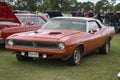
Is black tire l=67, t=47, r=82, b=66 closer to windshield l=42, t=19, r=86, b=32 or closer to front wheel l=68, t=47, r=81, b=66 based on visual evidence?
front wheel l=68, t=47, r=81, b=66

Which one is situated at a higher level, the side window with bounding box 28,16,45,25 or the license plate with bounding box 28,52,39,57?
the side window with bounding box 28,16,45,25

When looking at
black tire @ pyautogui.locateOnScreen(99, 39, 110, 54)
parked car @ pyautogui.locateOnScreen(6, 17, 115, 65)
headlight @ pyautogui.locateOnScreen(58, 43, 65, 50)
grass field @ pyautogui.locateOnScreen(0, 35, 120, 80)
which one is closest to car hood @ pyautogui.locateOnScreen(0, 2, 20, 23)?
grass field @ pyautogui.locateOnScreen(0, 35, 120, 80)

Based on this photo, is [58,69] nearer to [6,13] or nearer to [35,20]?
[6,13]

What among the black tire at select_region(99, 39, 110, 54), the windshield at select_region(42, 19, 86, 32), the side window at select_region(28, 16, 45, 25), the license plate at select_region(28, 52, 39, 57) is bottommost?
the black tire at select_region(99, 39, 110, 54)

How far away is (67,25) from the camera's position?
1055cm

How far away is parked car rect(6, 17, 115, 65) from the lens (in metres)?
8.98

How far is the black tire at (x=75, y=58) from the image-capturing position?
371 inches

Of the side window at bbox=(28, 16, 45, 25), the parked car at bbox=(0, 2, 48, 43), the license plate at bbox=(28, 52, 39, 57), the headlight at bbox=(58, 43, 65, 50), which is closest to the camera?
the headlight at bbox=(58, 43, 65, 50)

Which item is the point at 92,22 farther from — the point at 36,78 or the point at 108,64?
the point at 36,78

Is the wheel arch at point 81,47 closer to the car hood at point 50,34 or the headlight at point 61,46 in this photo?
the car hood at point 50,34

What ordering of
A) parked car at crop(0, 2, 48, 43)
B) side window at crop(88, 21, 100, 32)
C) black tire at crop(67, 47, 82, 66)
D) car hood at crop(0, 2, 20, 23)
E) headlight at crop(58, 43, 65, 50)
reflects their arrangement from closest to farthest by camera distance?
1. headlight at crop(58, 43, 65, 50)
2. black tire at crop(67, 47, 82, 66)
3. side window at crop(88, 21, 100, 32)
4. parked car at crop(0, 2, 48, 43)
5. car hood at crop(0, 2, 20, 23)

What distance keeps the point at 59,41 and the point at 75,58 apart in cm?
89

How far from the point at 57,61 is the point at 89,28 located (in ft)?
4.82

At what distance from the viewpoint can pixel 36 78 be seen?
8.03m
